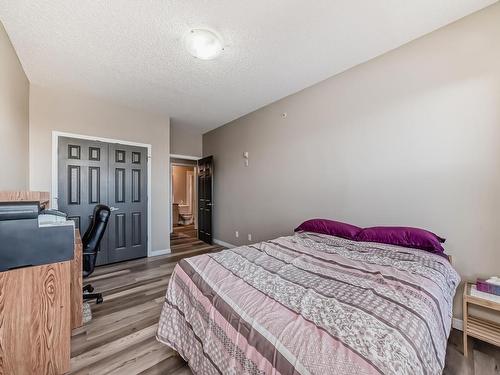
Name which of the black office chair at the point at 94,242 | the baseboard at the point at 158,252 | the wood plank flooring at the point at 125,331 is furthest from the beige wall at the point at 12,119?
the baseboard at the point at 158,252

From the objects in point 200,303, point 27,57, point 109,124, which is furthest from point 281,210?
point 27,57

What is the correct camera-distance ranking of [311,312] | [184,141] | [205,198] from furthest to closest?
1. [205,198]
2. [184,141]
3. [311,312]

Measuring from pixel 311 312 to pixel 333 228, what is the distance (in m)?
1.57

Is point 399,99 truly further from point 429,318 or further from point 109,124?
point 109,124

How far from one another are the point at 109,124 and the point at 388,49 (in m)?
4.05

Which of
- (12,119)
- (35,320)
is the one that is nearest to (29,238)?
(35,320)

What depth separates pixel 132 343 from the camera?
174cm

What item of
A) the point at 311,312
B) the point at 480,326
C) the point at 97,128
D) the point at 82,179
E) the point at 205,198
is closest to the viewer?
the point at 311,312

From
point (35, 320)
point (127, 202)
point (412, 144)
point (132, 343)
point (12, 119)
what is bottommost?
point (132, 343)

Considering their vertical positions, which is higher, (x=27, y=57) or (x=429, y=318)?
(x=27, y=57)

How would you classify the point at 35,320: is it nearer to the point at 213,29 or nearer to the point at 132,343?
the point at 132,343

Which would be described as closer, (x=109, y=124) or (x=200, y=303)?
(x=200, y=303)

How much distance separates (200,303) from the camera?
1286mm

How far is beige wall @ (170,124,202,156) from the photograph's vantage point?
495 cm
